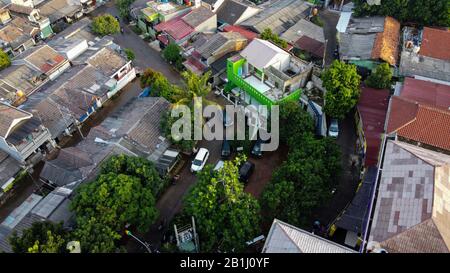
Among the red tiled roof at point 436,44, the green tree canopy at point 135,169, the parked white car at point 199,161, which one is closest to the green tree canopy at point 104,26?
the parked white car at point 199,161

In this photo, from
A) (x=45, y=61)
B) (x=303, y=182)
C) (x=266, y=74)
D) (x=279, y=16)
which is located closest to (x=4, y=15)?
(x=45, y=61)

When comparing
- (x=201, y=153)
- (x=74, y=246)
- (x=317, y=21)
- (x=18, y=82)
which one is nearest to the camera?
(x=74, y=246)

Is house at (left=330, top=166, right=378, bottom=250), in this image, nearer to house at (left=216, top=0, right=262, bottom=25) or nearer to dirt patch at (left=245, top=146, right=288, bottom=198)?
dirt patch at (left=245, top=146, right=288, bottom=198)

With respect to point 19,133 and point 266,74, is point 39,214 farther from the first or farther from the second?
point 266,74

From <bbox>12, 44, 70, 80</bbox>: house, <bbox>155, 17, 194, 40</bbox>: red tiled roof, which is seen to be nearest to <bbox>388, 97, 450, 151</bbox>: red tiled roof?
<bbox>155, 17, 194, 40</bbox>: red tiled roof

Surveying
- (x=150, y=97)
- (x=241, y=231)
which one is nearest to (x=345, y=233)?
(x=241, y=231)

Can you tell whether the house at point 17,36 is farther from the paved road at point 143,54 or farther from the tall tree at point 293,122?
the tall tree at point 293,122
